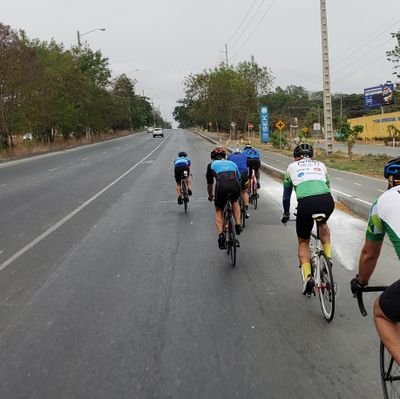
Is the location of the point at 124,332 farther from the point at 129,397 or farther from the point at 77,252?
the point at 77,252

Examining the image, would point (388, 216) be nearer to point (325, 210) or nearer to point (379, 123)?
point (325, 210)

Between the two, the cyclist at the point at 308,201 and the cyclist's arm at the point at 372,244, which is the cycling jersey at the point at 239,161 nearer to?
the cyclist at the point at 308,201

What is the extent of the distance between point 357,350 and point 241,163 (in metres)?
6.51

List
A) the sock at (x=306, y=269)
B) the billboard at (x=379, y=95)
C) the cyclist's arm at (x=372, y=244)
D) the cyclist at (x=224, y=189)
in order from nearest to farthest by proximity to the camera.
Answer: the cyclist's arm at (x=372, y=244)
the sock at (x=306, y=269)
the cyclist at (x=224, y=189)
the billboard at (x=379, y=95)

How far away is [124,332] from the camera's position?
466 centimetres

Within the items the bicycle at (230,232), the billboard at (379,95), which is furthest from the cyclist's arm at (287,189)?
the billboard at (379,95)

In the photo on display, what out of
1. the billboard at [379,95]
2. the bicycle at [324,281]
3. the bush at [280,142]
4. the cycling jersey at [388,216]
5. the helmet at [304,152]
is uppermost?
the billboard at [379,95]

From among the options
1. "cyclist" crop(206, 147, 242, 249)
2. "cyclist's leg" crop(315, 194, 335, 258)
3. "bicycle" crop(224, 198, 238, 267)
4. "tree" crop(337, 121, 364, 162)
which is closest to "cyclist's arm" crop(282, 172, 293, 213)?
"cyclist's leg" crop(315, 194, 335, 258)

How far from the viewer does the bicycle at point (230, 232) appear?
699 cm

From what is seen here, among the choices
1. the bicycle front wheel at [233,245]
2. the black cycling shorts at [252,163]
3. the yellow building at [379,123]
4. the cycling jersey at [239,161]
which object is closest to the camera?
the bicycle front wheel at [233,245]

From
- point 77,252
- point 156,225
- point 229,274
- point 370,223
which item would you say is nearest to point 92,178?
point 156,225

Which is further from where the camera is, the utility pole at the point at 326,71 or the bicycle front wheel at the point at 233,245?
the utility pole at the point at 326,71

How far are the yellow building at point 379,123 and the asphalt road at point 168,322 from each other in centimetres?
4295

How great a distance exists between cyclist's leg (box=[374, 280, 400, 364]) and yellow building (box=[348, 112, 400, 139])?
47.8 meters
